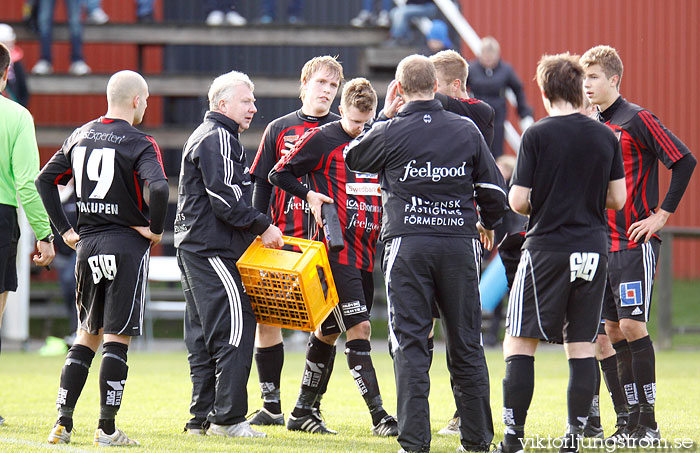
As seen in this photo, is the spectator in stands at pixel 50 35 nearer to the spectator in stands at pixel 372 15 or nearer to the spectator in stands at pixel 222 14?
the spectator in stands at pixel 222 14

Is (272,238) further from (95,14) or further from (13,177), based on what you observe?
(95,14)

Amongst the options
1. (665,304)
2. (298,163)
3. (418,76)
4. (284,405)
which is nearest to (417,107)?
(418,76)

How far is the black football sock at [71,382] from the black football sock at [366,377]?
163 centimetres

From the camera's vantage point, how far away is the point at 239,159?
232 inches

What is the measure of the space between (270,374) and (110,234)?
1.56m

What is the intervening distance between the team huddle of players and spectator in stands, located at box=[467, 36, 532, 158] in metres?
6.65

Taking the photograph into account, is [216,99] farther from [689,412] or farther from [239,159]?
[689,412]

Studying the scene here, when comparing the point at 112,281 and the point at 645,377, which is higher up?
the point at 112,281

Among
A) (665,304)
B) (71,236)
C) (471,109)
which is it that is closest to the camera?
(71,236)

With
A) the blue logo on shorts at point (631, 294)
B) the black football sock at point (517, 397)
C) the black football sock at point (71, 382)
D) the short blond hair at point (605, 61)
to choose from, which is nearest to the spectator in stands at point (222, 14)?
the short blond hair at point (605, 61)

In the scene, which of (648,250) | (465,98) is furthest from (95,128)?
(648,250)

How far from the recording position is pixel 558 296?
190 inches

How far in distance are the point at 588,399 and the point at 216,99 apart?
2841 mm

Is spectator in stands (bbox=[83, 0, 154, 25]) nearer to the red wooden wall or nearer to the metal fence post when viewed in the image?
the red wooden wall
